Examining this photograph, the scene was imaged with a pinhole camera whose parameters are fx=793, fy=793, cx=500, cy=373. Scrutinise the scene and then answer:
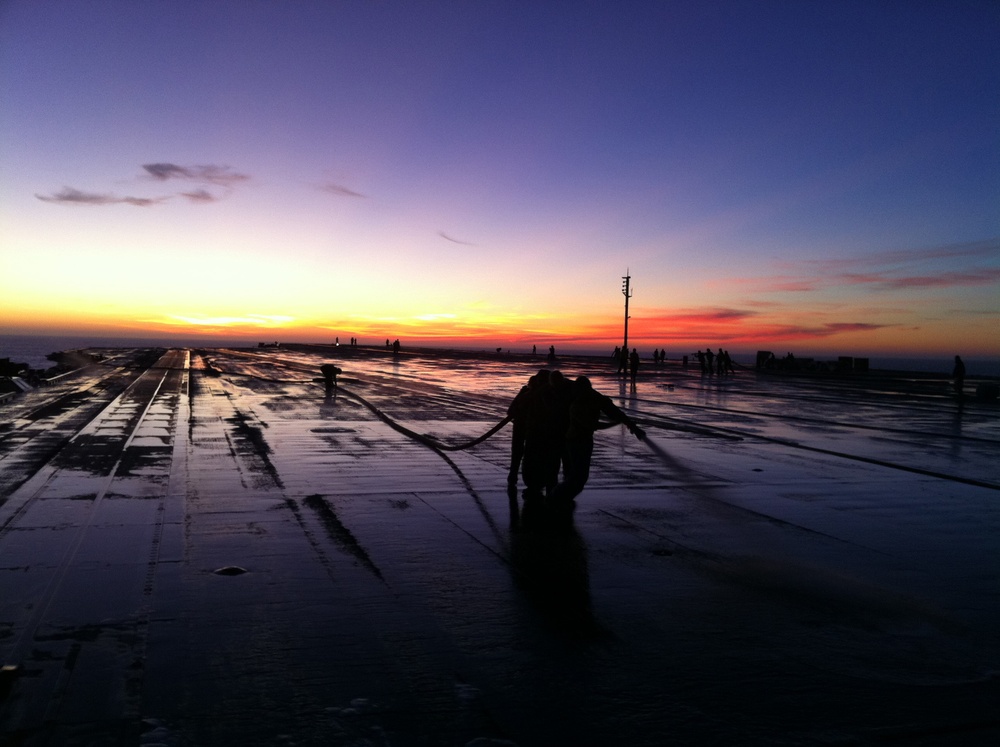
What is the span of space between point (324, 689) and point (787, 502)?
7622mm

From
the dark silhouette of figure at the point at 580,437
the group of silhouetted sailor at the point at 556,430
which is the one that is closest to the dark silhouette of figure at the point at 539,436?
the group of silhouetted sailor at the point at 556,430

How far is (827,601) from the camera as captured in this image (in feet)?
20.3

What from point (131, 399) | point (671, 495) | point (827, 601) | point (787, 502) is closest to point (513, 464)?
point (671, 495)

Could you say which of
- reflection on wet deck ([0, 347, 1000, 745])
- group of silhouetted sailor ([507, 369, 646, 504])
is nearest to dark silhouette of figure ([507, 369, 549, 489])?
group of silhouetted sailor ([507, 369, 646, 504])

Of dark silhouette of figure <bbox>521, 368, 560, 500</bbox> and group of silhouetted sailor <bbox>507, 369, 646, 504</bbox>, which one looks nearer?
group of silhouetted sailor <bbox>507, 369, 646, 504</bbox>

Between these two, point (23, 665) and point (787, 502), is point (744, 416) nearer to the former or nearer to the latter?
point (787, 502)

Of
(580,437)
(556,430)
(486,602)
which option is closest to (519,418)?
(556,430)

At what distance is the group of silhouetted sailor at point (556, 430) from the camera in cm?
991

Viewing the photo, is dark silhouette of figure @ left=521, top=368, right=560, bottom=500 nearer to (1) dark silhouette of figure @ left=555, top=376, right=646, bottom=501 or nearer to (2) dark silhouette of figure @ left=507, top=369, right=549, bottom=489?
(2) dark silhouette of figure @ left=507, top=369, right=549, bottom=489

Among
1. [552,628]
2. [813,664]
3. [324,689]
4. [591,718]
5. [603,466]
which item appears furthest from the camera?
[603,466]

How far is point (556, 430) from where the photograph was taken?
34.2 ft

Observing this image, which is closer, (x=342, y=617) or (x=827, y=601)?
(x=342, y=617)

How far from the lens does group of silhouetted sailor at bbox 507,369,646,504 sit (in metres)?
9.91

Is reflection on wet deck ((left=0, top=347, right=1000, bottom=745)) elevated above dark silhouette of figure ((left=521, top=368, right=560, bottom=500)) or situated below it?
below
